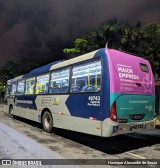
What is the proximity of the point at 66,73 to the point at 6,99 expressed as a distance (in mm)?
10786

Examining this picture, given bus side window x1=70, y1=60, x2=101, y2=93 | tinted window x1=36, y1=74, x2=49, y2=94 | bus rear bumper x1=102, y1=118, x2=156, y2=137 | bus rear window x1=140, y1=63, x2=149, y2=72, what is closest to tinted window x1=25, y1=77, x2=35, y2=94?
tinted window x1=36, y1=74, x2=49, y2=94

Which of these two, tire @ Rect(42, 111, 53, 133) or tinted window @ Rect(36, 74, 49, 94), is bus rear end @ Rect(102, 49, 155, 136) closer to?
tire @ Rect(42, 111, 53, 133)

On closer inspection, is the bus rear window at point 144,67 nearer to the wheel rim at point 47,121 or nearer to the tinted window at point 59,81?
the tinted window at point 59,81

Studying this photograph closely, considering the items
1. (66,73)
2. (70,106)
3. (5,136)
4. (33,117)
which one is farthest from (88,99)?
(33,117)

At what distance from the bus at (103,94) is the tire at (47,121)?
0.15 ft

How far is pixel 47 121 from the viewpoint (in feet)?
39.3

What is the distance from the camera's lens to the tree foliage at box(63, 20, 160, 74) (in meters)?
19.7

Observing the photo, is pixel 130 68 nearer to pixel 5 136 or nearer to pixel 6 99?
pixel 5 136

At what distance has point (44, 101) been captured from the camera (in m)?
12.2

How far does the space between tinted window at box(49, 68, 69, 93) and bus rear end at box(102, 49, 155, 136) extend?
2548 mm

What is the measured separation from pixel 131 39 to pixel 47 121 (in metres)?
11.2

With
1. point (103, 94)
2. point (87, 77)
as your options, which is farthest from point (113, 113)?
point (87, 77)

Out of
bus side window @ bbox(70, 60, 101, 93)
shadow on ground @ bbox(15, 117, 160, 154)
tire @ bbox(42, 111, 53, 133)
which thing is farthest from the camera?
tire @ bbox(42, 111, 53, 133)

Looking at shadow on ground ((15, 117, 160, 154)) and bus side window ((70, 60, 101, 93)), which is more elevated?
bus side window ((70, 60, 101, 93))
